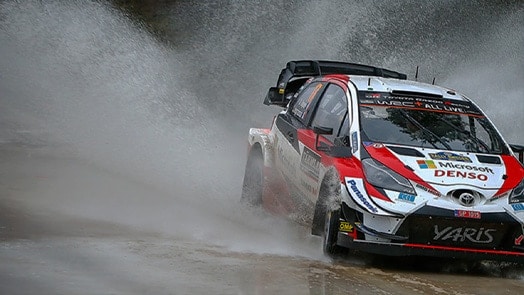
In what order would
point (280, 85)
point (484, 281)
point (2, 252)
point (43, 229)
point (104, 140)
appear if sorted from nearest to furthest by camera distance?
point (2, 252) < point (484, 281) < point (43, 229) < point (280, 85) < point (104, 140)

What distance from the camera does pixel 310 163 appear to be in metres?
9.63

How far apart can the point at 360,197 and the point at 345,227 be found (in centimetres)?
27

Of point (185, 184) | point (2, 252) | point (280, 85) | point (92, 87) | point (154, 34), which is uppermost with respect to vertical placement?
point (154, 34)

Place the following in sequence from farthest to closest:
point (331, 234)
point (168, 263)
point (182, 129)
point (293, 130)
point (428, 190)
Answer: point (182, 129), point (293, 130), point (331, 234), point (428, 190), point (168, 263)

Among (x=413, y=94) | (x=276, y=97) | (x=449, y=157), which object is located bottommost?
(x=449, y=157)

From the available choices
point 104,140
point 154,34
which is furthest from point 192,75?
point 104,140

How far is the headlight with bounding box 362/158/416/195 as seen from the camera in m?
8.49

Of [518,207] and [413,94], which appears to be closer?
[518,207]

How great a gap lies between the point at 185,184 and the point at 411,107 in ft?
12.0

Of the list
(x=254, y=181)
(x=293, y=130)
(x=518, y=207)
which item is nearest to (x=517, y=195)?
(x=518, y=207)

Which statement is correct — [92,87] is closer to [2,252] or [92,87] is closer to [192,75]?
[192,75]

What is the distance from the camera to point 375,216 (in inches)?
332

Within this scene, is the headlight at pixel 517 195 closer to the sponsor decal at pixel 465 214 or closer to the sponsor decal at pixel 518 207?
the sponsor decal at pixel 518 207

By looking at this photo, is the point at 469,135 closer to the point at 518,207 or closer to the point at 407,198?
the point at 518,207
